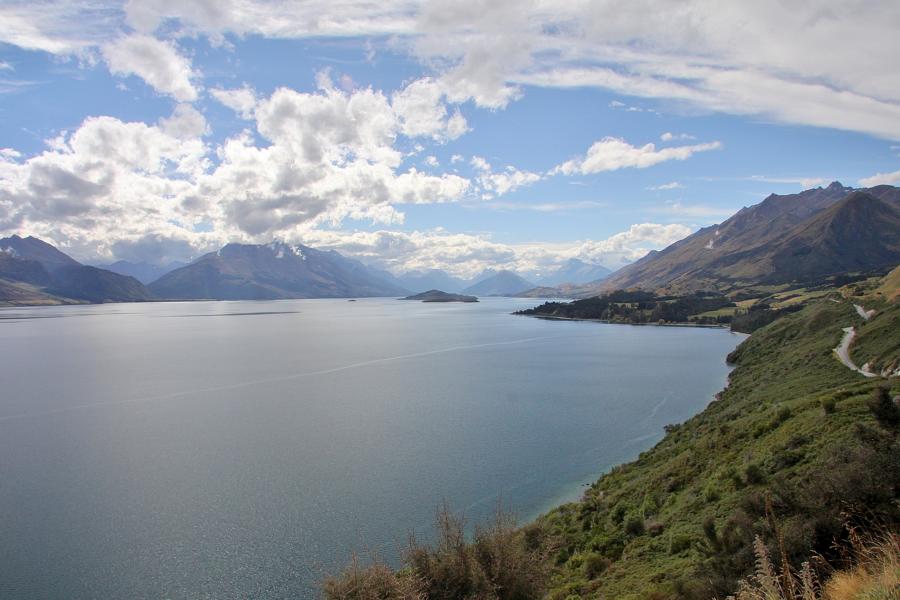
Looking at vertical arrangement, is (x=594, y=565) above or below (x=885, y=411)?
below

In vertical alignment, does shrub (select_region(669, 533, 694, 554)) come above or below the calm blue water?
above

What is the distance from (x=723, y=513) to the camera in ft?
68.1

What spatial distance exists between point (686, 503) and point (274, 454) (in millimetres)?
34662

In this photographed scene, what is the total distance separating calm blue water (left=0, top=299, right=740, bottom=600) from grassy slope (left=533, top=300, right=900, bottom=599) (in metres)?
7.13

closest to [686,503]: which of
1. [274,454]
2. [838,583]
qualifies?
[838,583]

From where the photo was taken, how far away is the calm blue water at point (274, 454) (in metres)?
28.3

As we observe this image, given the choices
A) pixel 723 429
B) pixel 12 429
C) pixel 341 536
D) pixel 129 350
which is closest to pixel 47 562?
pixel 341 536

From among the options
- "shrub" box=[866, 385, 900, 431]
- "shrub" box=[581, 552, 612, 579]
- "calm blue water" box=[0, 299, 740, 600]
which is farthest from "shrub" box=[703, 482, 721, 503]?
A: "calm blue water" box=[0, 299, 740, 600]

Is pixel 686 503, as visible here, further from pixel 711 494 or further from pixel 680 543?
pixel 680 543

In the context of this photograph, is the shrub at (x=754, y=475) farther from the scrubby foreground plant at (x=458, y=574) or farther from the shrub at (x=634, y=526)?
the scrubby foreground plant at (x=458, y=574)

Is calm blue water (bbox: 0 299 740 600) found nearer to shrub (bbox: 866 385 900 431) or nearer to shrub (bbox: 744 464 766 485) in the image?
shrub (bbox: 744 464 766 485)

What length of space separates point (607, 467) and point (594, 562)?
21.6 m

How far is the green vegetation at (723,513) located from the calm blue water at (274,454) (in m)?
8.18

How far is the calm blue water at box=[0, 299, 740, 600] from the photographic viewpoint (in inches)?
1114
